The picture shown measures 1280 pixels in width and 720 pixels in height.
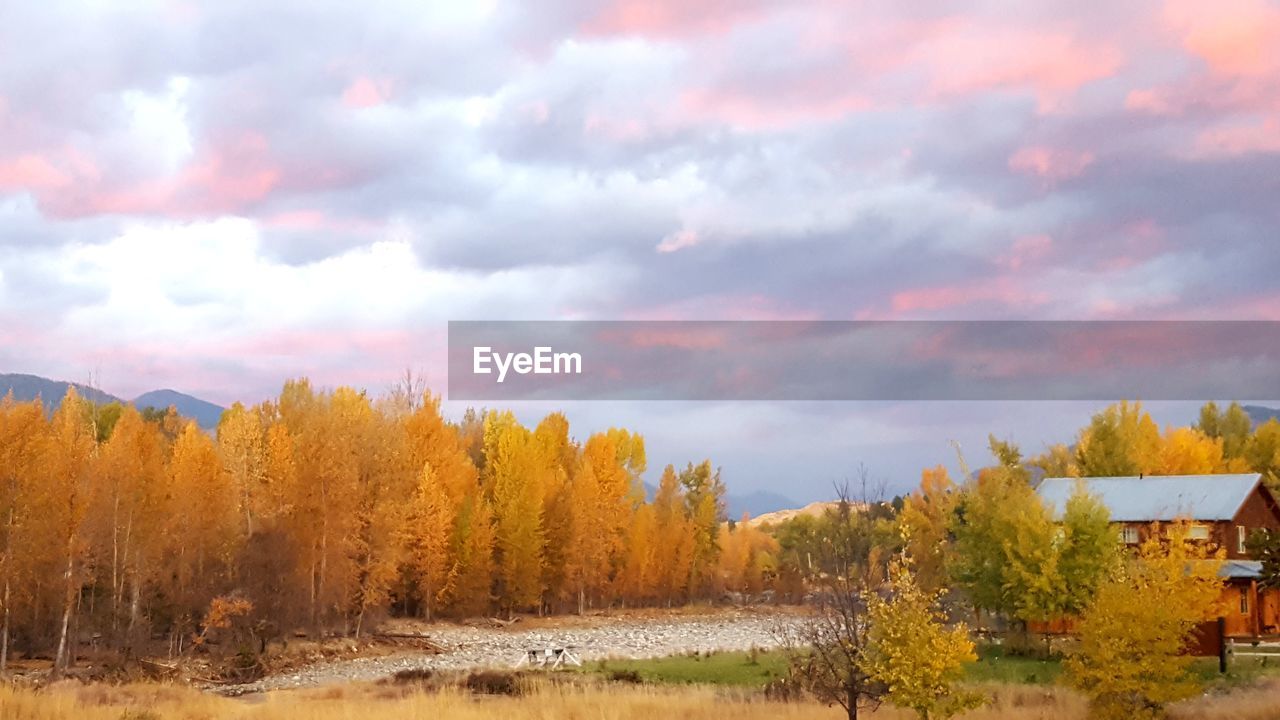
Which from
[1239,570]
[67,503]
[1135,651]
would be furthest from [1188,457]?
[67,503]

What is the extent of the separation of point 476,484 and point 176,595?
25145 mm

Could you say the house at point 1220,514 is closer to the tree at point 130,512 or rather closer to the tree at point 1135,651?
the tree at point 1135,651

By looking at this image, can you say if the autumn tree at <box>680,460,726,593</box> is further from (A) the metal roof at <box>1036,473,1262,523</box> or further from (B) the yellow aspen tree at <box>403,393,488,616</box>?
(A) the metal roof at <box>1036,473,1262,523</box>

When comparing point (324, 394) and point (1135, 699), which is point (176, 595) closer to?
point (324, 394)

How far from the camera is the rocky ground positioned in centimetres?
4112

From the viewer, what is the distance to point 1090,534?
36750 mm

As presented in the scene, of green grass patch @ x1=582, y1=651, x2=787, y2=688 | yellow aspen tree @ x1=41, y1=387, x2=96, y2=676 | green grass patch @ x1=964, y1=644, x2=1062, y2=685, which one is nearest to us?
green grass patch @ x1=964, y1=644, x2=1062, y2=685

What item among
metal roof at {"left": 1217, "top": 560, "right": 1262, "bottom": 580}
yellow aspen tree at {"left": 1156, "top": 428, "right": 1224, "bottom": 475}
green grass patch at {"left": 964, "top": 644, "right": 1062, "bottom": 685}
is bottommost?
green grass patch at {"left": 964, "top": 644, "right": 1062, "bottom": 685}

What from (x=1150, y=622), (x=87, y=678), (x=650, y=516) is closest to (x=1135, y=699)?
(x=1150, y=622)

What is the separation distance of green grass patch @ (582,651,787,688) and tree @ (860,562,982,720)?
35.3ft

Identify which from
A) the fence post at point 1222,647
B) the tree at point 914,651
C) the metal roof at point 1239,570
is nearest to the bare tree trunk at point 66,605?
the tree at point 914,651

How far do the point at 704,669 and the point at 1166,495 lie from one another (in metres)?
20.9

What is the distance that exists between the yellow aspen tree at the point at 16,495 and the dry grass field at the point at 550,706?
11.0 metres

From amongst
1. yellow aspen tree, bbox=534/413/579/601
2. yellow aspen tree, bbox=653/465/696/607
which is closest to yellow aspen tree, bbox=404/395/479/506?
yellow aspen tree, bbox=534/413/579/601
